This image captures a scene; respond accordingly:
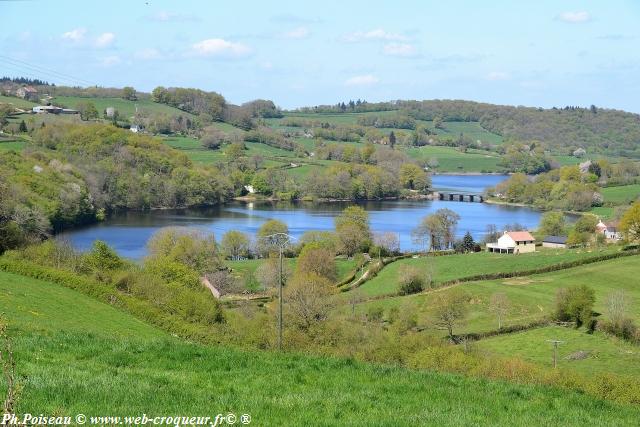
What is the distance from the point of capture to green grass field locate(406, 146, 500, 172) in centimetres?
16638

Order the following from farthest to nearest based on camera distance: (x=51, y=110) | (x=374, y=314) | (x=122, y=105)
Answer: (x=122, y=105), (x=51, y=110), (x=374, y=314)

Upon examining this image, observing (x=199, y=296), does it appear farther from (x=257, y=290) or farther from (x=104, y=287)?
(x=257, y=290)

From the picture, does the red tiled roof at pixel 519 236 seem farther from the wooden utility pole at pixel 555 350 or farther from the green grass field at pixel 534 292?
the wooden utility pole at pixel 555 350

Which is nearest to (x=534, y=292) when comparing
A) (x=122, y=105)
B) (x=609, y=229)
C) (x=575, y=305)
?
(x=575, y=305)

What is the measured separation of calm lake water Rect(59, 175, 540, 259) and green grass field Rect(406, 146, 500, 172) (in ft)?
178

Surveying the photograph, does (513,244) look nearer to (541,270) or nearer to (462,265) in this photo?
(462,265)

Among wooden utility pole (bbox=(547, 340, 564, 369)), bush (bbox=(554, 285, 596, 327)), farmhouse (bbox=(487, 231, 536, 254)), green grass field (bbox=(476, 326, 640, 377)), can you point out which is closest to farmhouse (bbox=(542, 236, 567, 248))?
farmhouse (bbox=(487, 231, 536, 254))

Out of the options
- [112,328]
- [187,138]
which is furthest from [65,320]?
[187,138]

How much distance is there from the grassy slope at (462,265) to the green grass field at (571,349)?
12.4 m

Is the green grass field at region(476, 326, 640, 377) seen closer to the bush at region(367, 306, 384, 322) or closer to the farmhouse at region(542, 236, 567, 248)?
the bush at region(367, 306, 384, 322)

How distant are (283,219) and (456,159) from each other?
94.7 meters

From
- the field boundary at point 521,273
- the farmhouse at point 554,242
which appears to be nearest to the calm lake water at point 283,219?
the farmhouse at point 554,242

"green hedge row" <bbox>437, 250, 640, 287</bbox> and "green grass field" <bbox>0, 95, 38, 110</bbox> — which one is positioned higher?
"green grass field" <bbox>0, 95, 38, 110</bbox>

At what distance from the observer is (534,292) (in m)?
40.8
